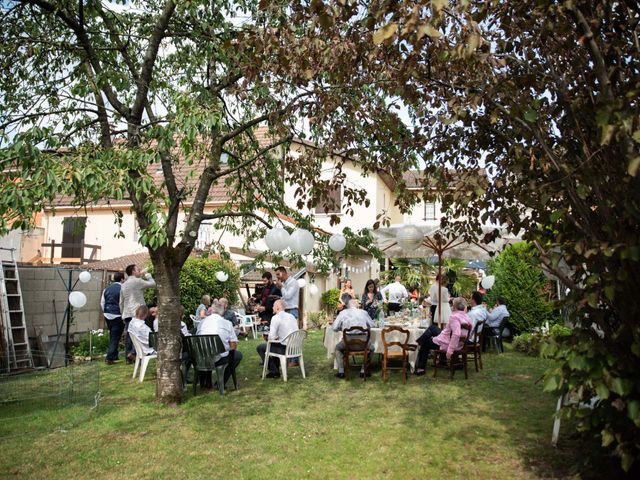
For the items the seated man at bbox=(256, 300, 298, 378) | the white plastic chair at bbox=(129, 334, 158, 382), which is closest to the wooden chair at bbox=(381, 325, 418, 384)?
the seated man at bbox=(256, 300, 298, 378)

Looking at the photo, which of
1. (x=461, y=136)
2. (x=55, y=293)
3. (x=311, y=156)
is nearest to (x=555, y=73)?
(x=461, y=136)

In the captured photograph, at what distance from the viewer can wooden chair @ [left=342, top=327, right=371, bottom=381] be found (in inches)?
364

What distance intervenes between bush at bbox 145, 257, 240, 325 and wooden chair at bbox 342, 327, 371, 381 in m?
6.43

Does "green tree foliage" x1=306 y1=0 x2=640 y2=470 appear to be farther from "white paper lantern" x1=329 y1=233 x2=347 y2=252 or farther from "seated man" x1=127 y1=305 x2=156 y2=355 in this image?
"seated man" x1=127 y1=305 x2=156 y2=355

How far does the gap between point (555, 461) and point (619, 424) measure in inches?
58.7

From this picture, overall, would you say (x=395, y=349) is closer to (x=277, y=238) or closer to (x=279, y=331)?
(x=279, y=331)

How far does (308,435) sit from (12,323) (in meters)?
7.59

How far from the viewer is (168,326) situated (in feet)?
23.8

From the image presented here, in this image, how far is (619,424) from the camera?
153 inches

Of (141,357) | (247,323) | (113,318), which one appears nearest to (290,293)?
(141,357)

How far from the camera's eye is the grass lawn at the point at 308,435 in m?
5.09

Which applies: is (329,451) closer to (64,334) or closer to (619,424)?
(619,424)

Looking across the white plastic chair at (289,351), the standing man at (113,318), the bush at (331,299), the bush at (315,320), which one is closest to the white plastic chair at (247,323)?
the bush at (315,320)

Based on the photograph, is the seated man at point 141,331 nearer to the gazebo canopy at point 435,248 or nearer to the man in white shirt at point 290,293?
the man in white shirt at point 290,293
